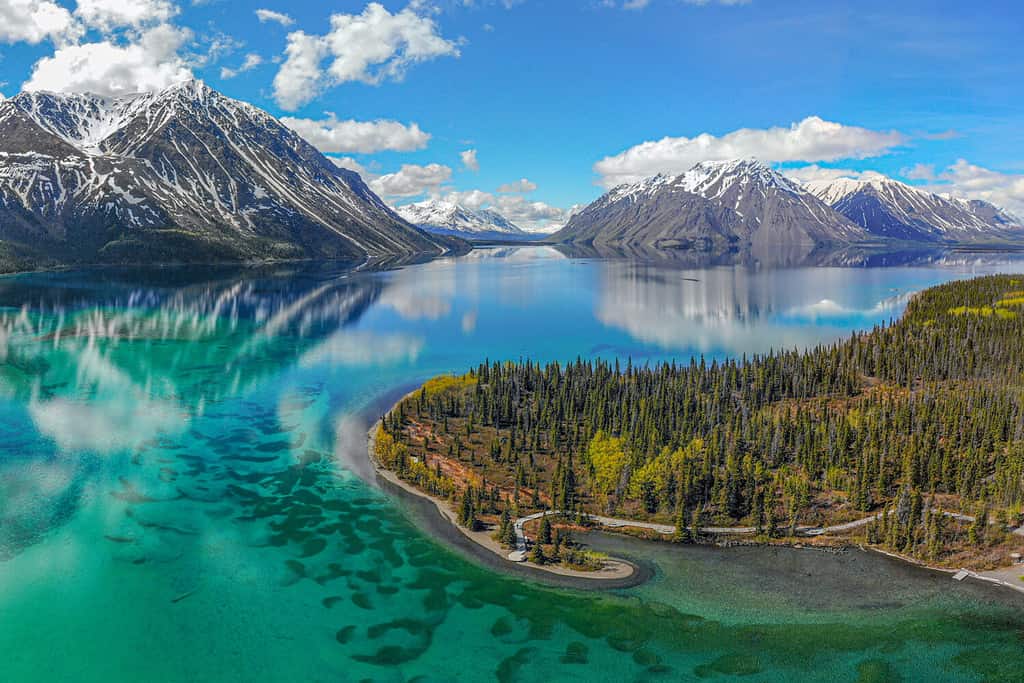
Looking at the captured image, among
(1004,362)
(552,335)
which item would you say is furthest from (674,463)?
(552,335)

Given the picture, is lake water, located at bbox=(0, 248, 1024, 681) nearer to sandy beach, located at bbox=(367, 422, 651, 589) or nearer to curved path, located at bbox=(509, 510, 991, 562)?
sandy beach, located at bbox=(367, 422, 651, 589)

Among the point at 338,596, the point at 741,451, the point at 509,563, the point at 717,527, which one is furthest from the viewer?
the point at 741,451

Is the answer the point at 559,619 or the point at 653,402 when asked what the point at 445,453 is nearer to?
the point at 653,402

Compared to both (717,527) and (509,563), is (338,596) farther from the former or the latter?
(717,527)

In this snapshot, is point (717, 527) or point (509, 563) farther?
point (717, 527)

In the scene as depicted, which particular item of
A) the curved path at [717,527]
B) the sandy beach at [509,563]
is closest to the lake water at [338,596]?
the sandy beach at [509,563]

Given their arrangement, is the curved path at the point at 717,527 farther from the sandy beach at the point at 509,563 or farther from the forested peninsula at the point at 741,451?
the sandy beach at the point at 509,563

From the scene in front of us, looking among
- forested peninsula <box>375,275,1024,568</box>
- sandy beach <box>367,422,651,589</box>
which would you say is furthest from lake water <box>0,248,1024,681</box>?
forested peninsula <box>375,275,1024,568</box>

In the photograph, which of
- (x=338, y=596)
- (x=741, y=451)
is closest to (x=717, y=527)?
(x=741, y=451)

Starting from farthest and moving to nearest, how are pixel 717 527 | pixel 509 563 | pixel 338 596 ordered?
pixel 717 527 < pixel 509 563 < pixel 338 596

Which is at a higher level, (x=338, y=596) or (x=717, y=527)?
(x=717, y=527)
